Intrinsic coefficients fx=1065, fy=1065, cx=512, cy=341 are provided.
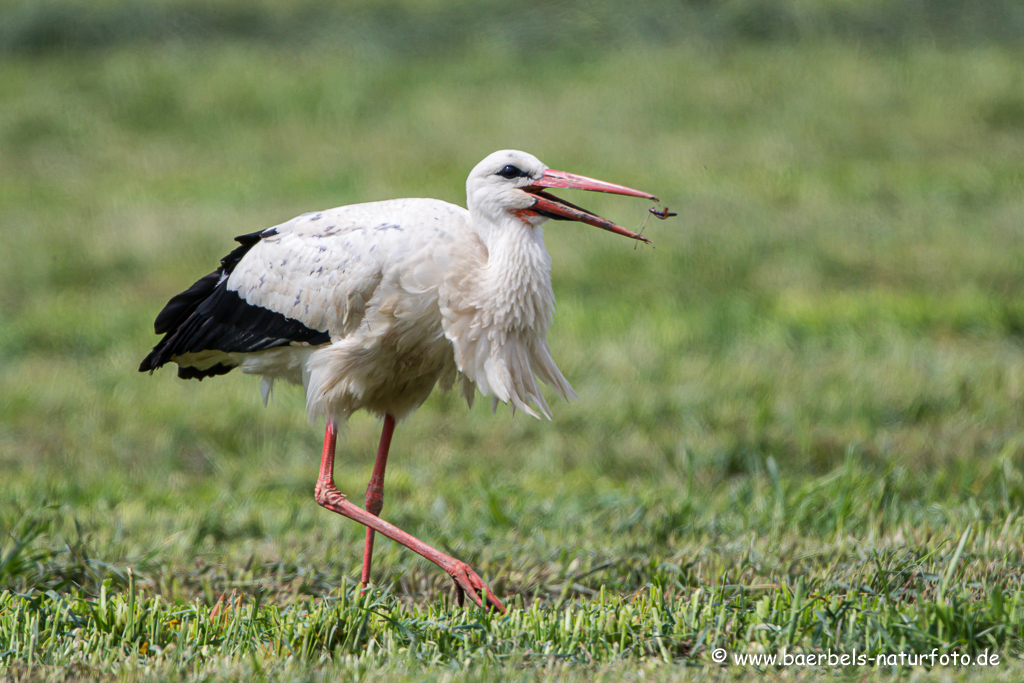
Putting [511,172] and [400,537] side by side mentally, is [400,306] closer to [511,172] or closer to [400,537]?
[511,172]

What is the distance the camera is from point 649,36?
15453 millimetres

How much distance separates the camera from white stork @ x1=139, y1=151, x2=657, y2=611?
12.1ft

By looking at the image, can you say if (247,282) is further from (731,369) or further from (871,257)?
(871,257)

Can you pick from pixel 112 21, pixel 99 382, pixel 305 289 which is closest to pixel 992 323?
pixel 305 289

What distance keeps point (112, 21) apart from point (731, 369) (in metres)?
12.9

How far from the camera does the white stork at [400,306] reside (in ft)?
12.1

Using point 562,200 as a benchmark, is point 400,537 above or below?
below

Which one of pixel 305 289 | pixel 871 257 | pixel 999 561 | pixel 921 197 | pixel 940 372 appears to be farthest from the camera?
pixel 921 197

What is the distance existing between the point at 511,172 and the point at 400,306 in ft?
2.02

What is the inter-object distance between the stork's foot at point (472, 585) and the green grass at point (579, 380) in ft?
0.38

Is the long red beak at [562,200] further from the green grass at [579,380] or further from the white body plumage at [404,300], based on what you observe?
the green grass at [579,380]

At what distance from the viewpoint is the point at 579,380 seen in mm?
7098

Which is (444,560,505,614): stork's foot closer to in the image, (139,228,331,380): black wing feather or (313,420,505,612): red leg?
(313,420,505,612): red leg

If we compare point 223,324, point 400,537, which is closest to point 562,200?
point 400,537
